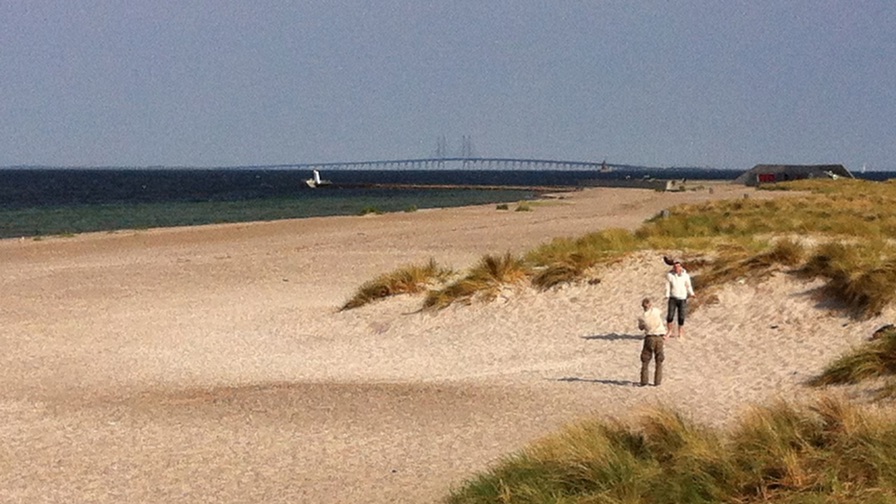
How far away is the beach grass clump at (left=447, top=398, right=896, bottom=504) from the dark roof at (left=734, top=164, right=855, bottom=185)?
275ft

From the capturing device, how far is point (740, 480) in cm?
645

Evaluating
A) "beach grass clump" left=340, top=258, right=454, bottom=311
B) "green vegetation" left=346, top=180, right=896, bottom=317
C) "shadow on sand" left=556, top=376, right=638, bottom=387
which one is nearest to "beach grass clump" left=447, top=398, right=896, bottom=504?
"shadow on sand" left=556, top=376, right=638, bottom=387

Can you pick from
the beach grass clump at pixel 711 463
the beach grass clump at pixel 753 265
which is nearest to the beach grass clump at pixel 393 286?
the beach grass clump at pixel 753 265

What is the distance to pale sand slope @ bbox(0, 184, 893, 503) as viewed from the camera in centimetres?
876

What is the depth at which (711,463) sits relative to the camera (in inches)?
263

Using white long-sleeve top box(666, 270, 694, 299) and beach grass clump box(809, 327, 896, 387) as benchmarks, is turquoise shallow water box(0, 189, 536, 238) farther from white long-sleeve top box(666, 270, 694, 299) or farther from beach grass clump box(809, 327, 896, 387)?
beach grass clump box(809, 327, 896, 387)

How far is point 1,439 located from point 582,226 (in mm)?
29913

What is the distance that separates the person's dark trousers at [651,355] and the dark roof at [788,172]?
262 ft

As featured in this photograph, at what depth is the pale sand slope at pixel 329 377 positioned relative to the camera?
8758 millimetres

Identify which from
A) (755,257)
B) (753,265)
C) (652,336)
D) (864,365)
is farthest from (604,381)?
(755,257)

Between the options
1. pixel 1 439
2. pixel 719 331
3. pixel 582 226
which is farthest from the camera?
pixel 582 226

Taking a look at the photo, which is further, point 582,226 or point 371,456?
point 582,226

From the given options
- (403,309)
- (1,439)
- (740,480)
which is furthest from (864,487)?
(403,309)

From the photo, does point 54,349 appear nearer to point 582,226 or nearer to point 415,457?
point 415,457
